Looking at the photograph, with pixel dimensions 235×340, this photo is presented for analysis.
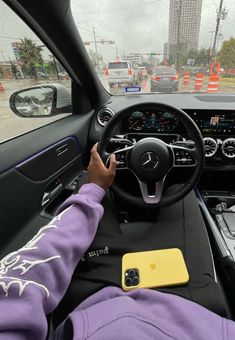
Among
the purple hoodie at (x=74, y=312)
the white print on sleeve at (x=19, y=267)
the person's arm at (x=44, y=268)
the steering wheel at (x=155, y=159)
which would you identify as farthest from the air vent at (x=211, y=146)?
the white print on sleeve at (x=19, y=267)

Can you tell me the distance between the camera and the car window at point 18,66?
61.2 inches

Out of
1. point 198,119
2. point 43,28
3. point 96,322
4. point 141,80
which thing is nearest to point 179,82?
point 141,80

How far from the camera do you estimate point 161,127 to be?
1975mm

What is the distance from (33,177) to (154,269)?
883 millimetres

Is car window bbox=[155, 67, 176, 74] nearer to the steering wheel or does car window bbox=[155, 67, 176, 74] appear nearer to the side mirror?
the side mirror

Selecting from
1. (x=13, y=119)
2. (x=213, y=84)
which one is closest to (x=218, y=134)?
(x=213, y=84)

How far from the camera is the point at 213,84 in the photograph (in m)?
→ 2.66

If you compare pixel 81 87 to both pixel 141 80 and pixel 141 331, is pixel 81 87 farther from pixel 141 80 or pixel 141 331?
pixel 141 331

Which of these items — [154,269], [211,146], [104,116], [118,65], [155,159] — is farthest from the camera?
[118,65]

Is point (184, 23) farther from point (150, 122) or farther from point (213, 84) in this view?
point (150, 122)

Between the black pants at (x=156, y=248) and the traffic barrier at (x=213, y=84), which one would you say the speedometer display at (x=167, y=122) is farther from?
the traffic barrier at (x=213, y=84)

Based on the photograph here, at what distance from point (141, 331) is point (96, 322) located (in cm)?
11

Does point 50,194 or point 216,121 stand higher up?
point 216,121

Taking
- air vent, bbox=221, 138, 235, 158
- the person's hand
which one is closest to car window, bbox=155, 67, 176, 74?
air vent, bbox=221, 138, 235, 158
